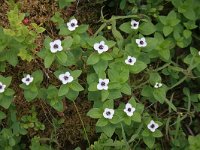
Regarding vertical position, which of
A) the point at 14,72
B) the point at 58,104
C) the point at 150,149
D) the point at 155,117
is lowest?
the point at 150,149

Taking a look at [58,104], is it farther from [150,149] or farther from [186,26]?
[186,26]

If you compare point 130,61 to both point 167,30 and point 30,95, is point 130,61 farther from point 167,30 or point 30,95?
point 30,95

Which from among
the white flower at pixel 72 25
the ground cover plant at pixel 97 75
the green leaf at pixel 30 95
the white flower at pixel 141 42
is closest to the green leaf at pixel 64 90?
the ground cover plant at pixel 97 75

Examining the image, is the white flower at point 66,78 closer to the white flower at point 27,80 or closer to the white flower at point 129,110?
the white flower at point 27,80

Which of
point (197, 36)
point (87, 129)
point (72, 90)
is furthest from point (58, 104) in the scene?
point (197, 36)

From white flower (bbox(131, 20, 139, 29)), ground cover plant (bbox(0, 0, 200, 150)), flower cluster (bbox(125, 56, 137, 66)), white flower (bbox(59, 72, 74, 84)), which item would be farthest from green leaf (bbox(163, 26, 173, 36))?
white flower (bbox(59, 72, 74, 84))

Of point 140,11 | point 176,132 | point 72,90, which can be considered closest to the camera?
point 72,90
